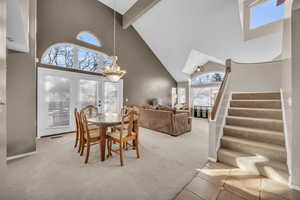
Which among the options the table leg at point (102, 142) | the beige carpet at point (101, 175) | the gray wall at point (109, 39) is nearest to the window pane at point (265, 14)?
the beige carpet at point (101, 175)

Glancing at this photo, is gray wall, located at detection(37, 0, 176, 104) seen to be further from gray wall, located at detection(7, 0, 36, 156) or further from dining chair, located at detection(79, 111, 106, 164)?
dining chair, located at detection(79, 111, 106, 164)

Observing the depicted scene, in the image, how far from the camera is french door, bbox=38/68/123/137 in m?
3.91

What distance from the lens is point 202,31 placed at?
212 inches

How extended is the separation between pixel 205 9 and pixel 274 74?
315 centimetres

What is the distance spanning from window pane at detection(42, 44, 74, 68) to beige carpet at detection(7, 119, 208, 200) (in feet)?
8.85

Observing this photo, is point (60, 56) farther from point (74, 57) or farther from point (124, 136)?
point (124, 136)

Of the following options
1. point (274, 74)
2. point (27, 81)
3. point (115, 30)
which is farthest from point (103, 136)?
point (115, 30)

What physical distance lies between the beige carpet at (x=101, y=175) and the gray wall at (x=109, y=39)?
330 centimetres

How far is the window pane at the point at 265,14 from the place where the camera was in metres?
3.97

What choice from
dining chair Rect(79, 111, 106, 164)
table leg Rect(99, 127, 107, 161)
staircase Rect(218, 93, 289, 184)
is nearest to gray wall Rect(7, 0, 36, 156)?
dining chair Rect(79, 111, 106, 164)

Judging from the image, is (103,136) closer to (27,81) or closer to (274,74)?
(27,81)

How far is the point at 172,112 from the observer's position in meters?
4.05

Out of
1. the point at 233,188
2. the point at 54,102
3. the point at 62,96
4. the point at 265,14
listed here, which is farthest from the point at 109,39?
the point at 233,188

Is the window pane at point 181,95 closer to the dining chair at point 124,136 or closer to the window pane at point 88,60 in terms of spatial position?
the window pane at point 88,60
